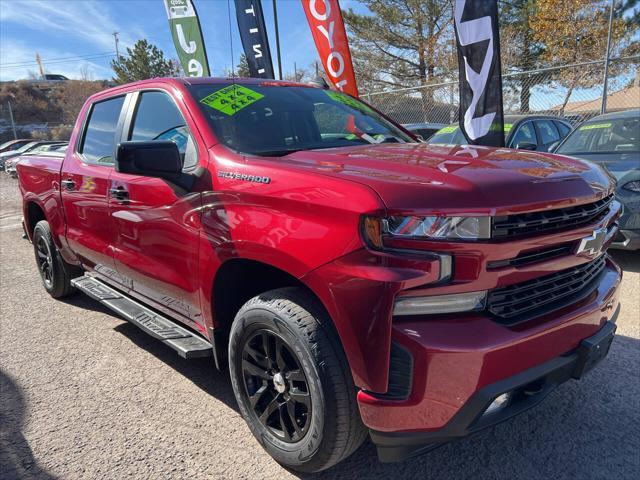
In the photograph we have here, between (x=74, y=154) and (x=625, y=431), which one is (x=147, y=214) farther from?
(x=625, y=431)

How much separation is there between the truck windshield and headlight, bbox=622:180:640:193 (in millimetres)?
2869

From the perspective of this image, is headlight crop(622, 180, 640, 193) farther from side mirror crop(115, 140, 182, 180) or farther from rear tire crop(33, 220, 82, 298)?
rear tire crop(33, 220, 82, 298)

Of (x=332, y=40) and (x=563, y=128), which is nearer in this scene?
(x=563, y=128)

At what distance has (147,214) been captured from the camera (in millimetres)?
2824

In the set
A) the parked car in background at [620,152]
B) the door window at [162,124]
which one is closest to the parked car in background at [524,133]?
the parked car in background at [620,152]

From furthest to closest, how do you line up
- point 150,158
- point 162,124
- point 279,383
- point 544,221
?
point 162,124 < point 150,158 < point 279,383 < point 544,221

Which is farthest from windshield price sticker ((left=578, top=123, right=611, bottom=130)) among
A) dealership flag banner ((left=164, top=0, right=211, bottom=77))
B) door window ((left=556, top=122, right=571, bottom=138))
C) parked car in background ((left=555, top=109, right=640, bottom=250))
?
dealership flag banner ((left=164, top=0, right=211, bottom=77))

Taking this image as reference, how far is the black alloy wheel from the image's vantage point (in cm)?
209

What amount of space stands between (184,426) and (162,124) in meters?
1.78

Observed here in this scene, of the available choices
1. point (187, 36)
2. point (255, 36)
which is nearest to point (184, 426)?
point (255, 36)

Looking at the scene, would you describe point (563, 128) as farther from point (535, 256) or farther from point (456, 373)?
point (456, 373)

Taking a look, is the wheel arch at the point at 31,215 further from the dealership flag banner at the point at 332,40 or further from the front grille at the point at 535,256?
the dealership flag banner at the point at 332,40

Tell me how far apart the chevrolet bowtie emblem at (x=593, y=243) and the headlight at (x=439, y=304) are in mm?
611

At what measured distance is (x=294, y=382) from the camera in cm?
212
